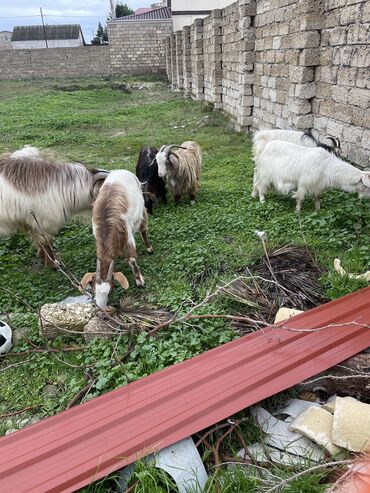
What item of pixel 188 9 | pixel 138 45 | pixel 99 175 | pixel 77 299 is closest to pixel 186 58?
pixel 138 45

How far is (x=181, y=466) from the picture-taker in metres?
2.01

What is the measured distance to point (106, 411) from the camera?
2291 mm

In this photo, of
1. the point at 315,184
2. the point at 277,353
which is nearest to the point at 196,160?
the point at 315,184

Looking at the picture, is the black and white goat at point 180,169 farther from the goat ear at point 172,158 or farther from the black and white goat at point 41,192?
the black and white goat at point 41,192

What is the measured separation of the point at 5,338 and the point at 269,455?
247 cm

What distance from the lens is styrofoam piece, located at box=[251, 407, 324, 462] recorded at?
215 centimetres

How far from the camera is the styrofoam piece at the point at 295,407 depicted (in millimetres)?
2408

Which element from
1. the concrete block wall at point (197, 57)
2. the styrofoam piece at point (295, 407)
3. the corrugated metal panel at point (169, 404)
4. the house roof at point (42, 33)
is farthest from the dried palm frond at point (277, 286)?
the house roof at point (42, 33)

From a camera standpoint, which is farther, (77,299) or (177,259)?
(177,259)

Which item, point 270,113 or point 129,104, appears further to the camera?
point 129,104

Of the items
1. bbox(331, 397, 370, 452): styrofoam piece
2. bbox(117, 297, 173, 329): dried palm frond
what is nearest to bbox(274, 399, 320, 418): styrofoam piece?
bbox(331, 397, 370, 452): styrofoam piece

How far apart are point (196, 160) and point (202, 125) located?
6.07 m

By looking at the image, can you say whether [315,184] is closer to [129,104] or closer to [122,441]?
[122,441]

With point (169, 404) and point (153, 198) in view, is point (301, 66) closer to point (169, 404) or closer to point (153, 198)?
point (153, 198)
